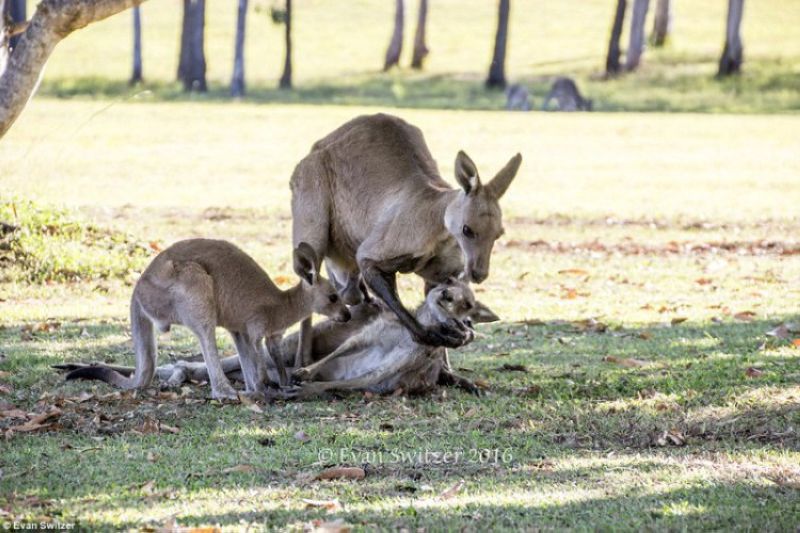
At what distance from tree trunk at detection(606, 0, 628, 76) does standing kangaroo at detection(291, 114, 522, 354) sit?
3794cm

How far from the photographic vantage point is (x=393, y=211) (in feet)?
26.4

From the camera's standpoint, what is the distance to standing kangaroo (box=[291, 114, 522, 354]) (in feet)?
24.6

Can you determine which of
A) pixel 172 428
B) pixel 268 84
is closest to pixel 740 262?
pixel 172 428

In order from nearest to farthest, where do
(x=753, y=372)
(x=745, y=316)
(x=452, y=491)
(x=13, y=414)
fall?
(x=452, y=491) → (x=13, y=414) → (x=753, y=372) → (x=745, y=316)

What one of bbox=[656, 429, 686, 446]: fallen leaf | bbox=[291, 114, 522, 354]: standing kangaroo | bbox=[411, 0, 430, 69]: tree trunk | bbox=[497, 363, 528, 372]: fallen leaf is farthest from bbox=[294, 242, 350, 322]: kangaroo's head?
bbox=[411, 0, 430, 69]: tree trunk

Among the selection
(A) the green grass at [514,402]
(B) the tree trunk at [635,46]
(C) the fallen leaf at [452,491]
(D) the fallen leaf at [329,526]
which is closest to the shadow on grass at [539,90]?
(B) the tree trunk at [635,46]

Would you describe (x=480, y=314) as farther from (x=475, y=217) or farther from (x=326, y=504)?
(x=326, y=504)

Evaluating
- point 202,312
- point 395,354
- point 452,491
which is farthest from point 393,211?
point 452,491

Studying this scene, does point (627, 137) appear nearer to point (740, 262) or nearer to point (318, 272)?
point (740, 262)

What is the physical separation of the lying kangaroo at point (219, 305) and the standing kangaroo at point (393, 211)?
0.39 meters

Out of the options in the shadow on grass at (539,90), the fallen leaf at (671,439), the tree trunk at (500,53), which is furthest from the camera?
the tree trunk at (500,53)

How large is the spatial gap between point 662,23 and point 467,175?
1923 inches

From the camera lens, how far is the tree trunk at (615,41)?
45.2 meters

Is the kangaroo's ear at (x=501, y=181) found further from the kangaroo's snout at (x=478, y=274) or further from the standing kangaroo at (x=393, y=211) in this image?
the kangaroo's snout at (x=478, y=274)
